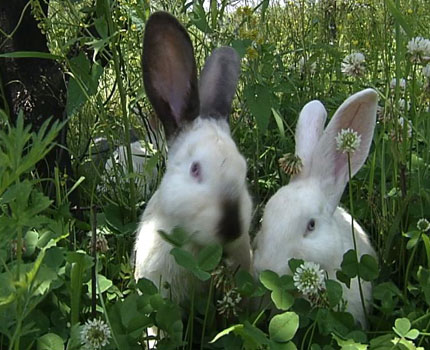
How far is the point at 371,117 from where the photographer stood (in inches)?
122

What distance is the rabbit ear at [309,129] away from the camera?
3.21 m

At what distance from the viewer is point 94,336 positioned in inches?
81.0

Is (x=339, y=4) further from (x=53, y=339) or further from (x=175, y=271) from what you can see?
(x=53, y=339)

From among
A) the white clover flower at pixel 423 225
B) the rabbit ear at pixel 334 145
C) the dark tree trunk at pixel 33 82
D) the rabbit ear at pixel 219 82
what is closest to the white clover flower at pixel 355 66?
the rabbit ear at pixel 334 145

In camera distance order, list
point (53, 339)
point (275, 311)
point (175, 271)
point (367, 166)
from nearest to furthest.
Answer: point (53, 339) → point (275, 311) → point (175, 271) → point (367, 166)

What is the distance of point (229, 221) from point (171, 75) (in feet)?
2.61

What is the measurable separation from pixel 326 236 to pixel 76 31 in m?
1.30

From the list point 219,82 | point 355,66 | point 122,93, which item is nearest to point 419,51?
point 355,66

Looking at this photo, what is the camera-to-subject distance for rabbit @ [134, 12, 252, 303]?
2604mm

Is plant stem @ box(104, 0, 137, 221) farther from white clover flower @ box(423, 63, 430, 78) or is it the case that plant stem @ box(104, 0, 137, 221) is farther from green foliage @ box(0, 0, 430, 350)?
white clover flower @ box(423, 63, 430, 78)

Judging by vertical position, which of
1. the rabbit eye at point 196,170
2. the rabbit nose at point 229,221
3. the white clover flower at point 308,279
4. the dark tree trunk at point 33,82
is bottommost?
the white clover flower at point 308,279

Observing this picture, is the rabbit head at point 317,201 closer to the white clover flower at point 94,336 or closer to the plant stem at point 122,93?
the plant stem at point 122,93

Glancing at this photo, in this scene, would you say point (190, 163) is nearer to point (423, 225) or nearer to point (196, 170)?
point (196, 170)

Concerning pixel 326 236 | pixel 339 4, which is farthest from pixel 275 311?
pixel 339 4
